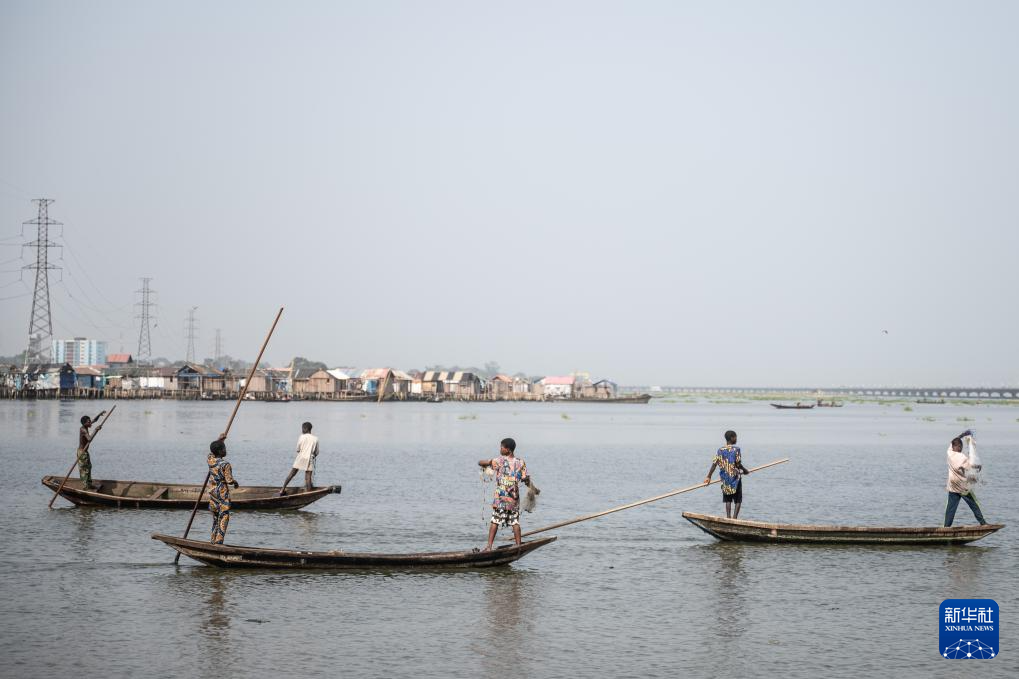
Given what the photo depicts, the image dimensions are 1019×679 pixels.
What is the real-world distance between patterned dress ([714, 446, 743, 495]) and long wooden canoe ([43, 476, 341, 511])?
27.1ft

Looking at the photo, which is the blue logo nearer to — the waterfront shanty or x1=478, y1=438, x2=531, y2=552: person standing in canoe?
x1=478, y1=438, x2=531, y2=552: person standing in canoe

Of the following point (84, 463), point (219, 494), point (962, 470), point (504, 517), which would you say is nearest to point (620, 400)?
point (84, 463)

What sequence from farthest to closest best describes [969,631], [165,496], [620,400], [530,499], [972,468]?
1. [620,400]
2. [165,496]
3. [972,468]
4. [530,499]
5. [969,631]

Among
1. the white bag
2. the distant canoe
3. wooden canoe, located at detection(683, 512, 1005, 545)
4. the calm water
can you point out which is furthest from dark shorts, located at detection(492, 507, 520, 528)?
the distant canoe

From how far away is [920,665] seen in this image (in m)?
10.2

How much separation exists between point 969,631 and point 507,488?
20.7 feet

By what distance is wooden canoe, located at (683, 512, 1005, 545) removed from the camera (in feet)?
55.6

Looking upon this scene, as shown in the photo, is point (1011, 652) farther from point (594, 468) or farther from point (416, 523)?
point (594, 468)

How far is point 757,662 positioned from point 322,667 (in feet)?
14.9

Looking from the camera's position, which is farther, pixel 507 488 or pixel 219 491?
pixel 507 488

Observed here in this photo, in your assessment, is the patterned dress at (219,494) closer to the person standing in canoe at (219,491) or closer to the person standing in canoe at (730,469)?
the person standing in canoe at (219,491)

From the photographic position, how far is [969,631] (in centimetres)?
1114

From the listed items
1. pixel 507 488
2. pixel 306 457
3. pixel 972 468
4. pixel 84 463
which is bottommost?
pixel 84 463

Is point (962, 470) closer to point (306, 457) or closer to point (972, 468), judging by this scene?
point (972, 468)
